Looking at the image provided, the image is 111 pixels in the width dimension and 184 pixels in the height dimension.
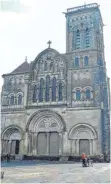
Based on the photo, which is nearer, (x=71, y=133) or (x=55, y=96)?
(x=71, y=133)

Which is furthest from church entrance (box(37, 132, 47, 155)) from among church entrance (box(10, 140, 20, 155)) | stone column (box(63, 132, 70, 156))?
church entrance (box(10, 140, 20, 155))

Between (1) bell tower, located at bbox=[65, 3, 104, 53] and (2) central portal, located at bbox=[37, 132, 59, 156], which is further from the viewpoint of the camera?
(1) bell tower, located at bbox=[65, 3, 104, 53]

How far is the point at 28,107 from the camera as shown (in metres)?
32.0

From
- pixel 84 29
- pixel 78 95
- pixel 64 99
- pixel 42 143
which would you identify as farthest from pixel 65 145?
pixel 84 29

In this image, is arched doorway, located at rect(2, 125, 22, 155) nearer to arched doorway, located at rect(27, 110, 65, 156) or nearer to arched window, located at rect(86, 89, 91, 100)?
arched doorway, located at rect(27, 110, 65, 156)

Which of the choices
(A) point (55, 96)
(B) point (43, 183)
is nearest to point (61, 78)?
(A) point (55, 96)

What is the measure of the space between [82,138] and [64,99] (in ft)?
19.4

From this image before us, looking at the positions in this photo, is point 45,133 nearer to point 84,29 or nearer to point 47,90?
point 47,90

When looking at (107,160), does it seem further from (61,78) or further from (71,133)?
(61,78)

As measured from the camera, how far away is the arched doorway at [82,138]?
2811 centimetres

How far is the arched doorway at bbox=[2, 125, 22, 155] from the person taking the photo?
31.5 m

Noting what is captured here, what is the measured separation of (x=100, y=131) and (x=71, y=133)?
12.4 ft

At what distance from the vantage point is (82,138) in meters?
28.6

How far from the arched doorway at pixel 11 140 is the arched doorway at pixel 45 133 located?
2.05 m
